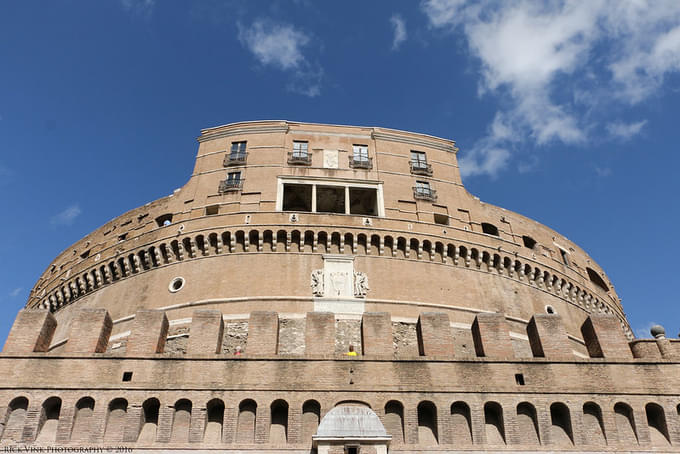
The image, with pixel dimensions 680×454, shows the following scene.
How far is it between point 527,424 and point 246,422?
18.4 feet

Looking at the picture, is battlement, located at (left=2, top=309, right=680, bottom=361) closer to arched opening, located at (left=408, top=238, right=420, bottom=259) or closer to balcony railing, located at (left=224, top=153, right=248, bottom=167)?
arched opening, located at (left=408, top=238, right=420, bottom=259)

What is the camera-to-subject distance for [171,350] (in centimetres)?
2175

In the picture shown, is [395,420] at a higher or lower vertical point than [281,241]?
lower

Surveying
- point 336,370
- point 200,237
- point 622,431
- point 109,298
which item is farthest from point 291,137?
point 622,431

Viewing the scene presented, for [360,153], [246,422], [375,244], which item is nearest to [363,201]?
[360,153]

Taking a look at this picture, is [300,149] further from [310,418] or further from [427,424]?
[427,424]

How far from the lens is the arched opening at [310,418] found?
11.7 m

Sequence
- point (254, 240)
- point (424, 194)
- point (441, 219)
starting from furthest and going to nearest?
1. point (424, 194)
2. point (441, 219)
3. point (254, 240)

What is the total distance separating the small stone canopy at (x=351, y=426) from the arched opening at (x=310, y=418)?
0.28 metres

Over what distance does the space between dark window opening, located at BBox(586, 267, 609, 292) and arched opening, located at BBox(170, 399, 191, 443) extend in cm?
2630

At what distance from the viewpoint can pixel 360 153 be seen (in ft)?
96.4

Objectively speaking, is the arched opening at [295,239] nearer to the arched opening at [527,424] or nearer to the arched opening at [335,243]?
the arched opening at [335,243]

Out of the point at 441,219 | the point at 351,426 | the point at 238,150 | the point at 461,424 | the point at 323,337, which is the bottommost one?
the point at 351,426

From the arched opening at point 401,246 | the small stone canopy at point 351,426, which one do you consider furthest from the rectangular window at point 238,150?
the small stone canopy at point 351,426
